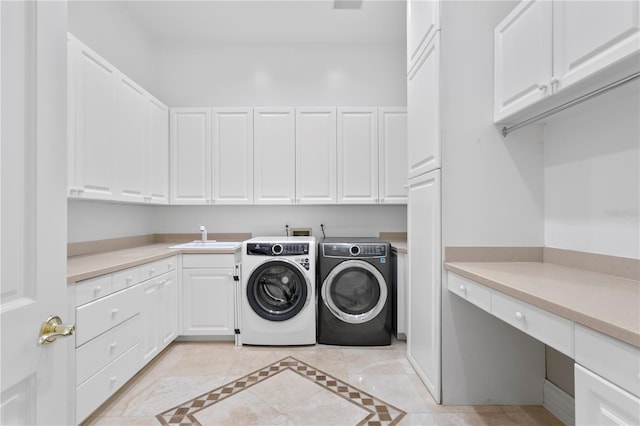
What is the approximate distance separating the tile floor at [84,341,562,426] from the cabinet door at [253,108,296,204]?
1490 millimetres

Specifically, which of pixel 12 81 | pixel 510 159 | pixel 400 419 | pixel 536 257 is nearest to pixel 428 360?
pixel 400 419

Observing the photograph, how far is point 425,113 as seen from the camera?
6.38ft

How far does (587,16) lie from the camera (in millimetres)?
1140

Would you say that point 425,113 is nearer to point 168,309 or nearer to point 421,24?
point 421,24

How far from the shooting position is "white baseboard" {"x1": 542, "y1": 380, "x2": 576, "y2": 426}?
1.61 metres

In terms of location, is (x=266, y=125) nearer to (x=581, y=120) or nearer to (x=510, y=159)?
(x=510, y=159)

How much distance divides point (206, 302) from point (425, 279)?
6.09 feet

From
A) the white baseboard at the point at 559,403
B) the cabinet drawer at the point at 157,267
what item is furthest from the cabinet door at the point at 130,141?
the white baseboard at the point at 559,403

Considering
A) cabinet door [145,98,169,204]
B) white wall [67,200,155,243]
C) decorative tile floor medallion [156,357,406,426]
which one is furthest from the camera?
cabinet door [145,98,169,204]

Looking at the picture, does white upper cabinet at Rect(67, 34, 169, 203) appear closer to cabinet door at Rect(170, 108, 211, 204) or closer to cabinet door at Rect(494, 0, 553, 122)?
cabinet door at Rect(170, 108, 211, 204)

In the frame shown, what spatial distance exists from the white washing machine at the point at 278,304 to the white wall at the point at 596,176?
5.63 ft

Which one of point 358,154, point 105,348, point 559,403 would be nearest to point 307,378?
point 105,348

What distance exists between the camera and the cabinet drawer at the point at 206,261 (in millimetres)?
2664

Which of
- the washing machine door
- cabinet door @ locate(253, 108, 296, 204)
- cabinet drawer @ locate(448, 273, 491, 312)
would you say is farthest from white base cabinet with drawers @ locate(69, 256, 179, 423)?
cabinet drawer @ locate(448, 273, 491, 312)
